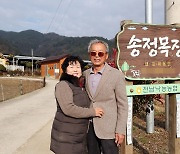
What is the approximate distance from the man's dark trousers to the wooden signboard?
95 centimetres

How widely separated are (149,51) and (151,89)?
52 cm

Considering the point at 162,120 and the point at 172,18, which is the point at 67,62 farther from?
the point at 162,120

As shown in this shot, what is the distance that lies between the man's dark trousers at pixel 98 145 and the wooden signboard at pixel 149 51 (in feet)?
3.12

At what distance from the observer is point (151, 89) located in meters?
3.51

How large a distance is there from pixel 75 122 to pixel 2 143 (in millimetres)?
3164

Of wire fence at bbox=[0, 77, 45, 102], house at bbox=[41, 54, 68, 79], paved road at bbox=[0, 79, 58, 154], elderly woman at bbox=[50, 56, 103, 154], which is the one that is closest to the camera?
elderly woman at bbox=[50, 56, 103, 154]

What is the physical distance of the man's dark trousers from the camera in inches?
110

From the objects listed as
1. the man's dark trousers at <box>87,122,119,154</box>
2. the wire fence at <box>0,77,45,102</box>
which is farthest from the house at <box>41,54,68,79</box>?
the man's dark trousers at <box>87,122,119,154</box>

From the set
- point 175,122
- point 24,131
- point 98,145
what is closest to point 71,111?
point 98,145

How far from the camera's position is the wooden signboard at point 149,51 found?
11.1 ft

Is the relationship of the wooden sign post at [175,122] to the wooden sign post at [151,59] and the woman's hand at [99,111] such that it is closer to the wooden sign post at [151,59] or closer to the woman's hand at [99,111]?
the wooden sign post at [151,59]

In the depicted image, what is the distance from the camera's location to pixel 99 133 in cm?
278

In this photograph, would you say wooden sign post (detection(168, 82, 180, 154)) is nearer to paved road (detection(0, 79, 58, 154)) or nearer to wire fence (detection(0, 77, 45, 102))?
paved road (detection(0, 79, 58, 154))

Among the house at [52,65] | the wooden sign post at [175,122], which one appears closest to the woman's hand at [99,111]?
the wooden sign post at [175,122]
